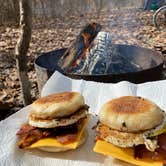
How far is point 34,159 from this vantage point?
239cm

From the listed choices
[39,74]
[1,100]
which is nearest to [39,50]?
[1,100]

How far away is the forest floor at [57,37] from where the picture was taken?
5.37 meters

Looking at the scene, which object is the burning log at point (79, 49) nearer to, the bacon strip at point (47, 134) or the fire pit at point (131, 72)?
the fire pit at point (131, 72)

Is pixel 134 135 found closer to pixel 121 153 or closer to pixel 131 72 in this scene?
pixel 121 153

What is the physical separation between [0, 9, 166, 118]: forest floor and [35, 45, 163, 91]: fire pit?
58 centimetres

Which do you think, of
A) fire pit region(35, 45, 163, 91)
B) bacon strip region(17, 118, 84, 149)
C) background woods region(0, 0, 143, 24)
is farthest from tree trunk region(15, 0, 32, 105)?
background woods region(0, 0, 143, 24)

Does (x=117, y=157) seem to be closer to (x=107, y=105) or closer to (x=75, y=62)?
(x=107, y=105)

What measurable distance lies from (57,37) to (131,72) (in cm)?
528

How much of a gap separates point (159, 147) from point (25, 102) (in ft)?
7.93

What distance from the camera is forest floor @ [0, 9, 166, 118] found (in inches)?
211

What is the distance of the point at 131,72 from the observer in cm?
359

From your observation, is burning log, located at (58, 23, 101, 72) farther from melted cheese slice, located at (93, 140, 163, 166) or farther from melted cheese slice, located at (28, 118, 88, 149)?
melted cheese slice, located at (93, 140, 163, 166)

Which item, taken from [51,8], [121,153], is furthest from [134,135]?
[51,8]

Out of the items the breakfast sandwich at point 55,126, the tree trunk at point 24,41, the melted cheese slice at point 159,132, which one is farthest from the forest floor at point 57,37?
the melted cheese slice at point 159,132
